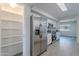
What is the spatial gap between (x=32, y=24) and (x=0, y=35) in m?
1.46

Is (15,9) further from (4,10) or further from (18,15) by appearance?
(4,10)

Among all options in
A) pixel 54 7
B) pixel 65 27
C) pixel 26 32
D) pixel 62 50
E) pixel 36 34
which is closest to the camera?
pixel 26 32

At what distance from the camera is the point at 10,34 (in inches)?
197

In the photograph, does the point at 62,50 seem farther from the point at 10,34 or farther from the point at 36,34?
the point at 10,34

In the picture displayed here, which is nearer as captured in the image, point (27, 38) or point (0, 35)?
point (0, 35)

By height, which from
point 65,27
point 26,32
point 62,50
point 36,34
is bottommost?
point 62,50

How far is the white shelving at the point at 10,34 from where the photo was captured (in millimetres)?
4512

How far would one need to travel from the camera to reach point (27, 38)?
5.00 meters

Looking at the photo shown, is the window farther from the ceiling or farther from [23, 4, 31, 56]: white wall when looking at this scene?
[23, 4, 31, 56]: white wall

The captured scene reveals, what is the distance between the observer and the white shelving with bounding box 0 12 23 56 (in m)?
4.51

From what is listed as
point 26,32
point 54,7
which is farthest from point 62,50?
point 26,32

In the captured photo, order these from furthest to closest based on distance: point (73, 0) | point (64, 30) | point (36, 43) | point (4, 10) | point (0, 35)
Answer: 1. point (64, 30)
2. point (36, 43)
3. point (4, 10)
4. point (0, 35)
5. point (73, 0)

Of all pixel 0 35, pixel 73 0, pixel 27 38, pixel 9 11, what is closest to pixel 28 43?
pixel 27 38

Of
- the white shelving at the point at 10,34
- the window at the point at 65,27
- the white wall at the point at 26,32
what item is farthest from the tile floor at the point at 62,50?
the window at the point at 65,27
